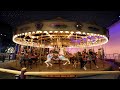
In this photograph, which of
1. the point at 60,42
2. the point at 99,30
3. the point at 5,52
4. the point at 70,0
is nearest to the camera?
the point at 70,0

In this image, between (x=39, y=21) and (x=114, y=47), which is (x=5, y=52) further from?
(x=114, y=47)

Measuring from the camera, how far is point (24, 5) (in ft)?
10.1

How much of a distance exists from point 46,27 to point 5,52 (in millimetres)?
1342

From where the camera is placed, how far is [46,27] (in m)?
4.82

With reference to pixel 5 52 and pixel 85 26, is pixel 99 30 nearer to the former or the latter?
pixel 85 26

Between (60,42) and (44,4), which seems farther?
(60,42)

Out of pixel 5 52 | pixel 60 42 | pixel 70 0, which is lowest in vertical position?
pixel 5 52
